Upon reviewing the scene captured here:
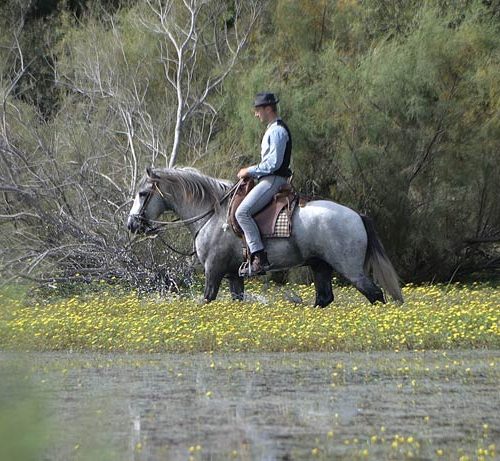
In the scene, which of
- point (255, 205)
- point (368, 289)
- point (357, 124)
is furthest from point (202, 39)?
point (368, 289)

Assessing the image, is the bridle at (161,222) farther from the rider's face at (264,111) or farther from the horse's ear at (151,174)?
the rider's face at (264,111)

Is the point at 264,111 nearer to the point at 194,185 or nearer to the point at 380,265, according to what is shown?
the point at 194,185

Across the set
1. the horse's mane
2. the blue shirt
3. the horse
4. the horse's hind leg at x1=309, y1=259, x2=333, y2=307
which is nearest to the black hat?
the blue shirt

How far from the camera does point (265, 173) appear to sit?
53.6 feet

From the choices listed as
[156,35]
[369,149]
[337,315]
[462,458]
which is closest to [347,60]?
[369,149]

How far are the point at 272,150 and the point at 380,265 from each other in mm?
1958

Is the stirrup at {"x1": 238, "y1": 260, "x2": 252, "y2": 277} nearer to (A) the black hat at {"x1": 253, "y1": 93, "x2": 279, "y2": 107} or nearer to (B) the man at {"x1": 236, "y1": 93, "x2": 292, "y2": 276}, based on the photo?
(B) the man at {"x1": 236, "y1": 93, "x2": 292, "y2": 276}

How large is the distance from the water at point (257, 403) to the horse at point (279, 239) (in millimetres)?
3982

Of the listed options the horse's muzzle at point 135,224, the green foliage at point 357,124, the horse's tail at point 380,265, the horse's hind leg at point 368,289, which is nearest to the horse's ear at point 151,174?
the horse's muzzle at point 135,224

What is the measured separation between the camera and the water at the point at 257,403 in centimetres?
743

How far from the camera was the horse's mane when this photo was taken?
17391mm

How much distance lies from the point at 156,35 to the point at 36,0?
34.7 ft

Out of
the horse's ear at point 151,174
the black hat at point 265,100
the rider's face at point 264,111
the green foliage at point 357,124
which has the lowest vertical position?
the green foliage at point 357,124

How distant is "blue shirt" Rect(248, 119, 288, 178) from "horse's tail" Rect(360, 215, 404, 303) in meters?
1.46
